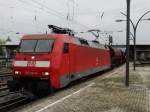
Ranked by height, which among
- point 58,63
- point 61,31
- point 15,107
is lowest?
point 15,107

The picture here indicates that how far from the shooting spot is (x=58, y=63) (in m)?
17.4

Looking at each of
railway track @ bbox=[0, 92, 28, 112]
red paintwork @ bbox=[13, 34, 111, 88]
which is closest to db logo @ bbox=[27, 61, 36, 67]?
red paintwork @ bbox=[13, 34, 111, 88]

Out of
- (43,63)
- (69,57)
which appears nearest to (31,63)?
(43,63)

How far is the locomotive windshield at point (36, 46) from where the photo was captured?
1778 centimetres

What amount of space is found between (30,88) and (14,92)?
719 millimetres

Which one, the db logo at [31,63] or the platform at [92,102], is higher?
the db logo at [31,63]

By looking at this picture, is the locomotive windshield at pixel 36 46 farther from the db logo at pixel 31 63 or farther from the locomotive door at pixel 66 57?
the locomotive door at pixel 66 57

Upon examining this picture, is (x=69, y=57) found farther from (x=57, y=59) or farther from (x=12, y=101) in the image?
(x=12, y=101)

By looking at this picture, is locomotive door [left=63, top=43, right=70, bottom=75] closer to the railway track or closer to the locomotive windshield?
the locomotive windshield

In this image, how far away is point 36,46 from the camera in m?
18.0

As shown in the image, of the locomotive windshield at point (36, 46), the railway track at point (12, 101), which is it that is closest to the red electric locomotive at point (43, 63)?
the locomotive windshield at point (36, 46)

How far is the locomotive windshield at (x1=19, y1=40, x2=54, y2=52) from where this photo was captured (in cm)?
1778

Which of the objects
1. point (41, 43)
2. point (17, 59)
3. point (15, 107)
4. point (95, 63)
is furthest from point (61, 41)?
point (95, 63)

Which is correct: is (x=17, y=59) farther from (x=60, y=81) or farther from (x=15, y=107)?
(x=15, y=107)
